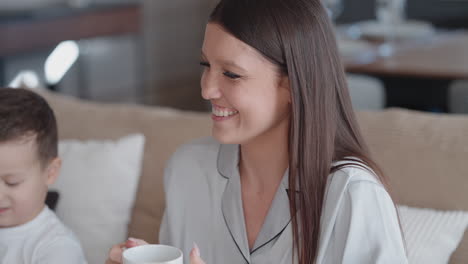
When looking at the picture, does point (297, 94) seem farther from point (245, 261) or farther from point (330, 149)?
point (245, 261)

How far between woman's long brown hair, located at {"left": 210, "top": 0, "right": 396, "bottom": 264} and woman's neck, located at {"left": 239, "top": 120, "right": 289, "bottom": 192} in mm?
71

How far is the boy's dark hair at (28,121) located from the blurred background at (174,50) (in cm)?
79

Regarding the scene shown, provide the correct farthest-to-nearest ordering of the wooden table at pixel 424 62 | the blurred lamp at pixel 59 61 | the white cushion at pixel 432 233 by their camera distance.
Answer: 1. the blurred lamp at pixel 59 61
2. the wooden table at pixel 424 62
3. the white cushion at pixel 432 233

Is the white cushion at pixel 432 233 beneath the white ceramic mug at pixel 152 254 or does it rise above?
beneath

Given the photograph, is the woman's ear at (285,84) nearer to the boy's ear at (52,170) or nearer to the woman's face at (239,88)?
the woman's face at (239,88)

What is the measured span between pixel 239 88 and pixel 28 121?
1.90ft

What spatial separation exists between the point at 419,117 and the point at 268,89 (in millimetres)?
695

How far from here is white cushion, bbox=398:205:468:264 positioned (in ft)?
4.91

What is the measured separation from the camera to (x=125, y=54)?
5820 millimetres

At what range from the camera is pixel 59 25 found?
4.27 m

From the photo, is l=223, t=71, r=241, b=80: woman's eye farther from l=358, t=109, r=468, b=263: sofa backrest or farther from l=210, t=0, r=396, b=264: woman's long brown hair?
l=358, t=109, r=468, b=263: sofa backrest

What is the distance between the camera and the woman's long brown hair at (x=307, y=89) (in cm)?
124

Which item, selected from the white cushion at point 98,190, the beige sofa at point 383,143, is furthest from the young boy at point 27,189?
the beige sofa at point 383,143

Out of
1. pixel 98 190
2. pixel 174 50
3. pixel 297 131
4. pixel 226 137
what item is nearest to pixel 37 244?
pixel 98 190
